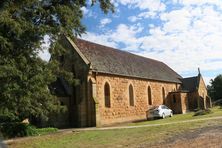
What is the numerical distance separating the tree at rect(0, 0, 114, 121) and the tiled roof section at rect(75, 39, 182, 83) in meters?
13.0

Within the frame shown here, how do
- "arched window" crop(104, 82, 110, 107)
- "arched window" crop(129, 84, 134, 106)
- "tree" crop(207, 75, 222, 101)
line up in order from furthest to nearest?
"tree" crop(207, 75, 222, 101)
"arched window" crop(129, 84, 134, 106)
"arched window" crop(104, 82, 110, 107)

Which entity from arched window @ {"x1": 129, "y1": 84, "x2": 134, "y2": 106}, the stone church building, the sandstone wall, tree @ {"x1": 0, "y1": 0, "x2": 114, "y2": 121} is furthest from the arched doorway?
tree @ {"x1": 0, "y1": 0, "x2": 114, "y2": 121}

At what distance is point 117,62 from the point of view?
38.2 meters

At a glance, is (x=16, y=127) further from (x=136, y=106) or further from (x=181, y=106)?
(x=181, y=106)

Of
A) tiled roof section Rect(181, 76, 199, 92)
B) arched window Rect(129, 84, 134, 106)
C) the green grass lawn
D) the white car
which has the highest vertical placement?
tiled roof section Rect(181, 76, 199, 92)

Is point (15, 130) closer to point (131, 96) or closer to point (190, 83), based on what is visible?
point (131, 96)

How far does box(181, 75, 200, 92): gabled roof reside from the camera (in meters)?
54.5

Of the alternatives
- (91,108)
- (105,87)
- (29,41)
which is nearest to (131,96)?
(105,87)

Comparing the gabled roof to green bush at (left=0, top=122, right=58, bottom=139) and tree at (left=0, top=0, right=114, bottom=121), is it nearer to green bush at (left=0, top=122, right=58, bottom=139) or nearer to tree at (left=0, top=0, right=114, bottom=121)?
green bush at (left=0, top=122, right=58, bottom=139)

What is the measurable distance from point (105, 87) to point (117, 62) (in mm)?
5335

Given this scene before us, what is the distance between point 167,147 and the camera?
39.0 feet

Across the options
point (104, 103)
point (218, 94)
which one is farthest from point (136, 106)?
point (218, 94)

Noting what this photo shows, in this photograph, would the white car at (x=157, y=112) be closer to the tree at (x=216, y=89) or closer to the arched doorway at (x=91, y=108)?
the arched doorway at (x=91, y=108)

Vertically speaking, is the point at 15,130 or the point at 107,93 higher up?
the point at 107,93
